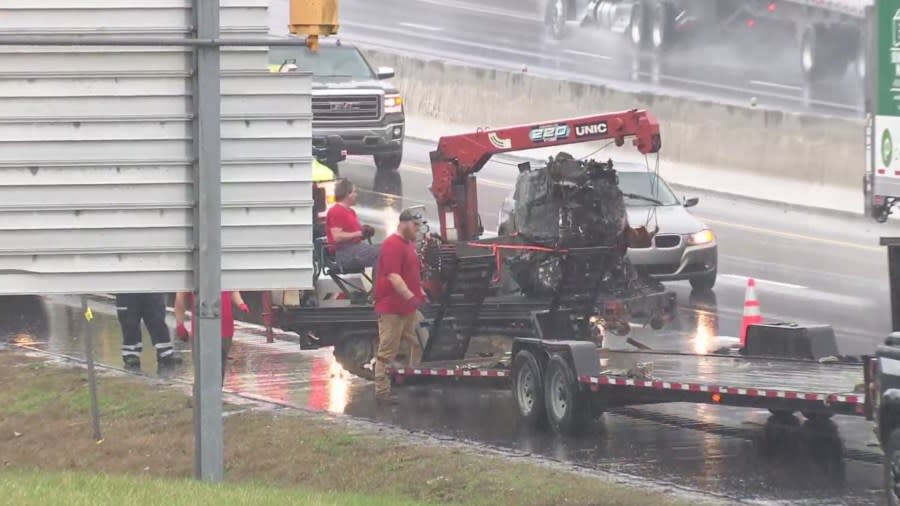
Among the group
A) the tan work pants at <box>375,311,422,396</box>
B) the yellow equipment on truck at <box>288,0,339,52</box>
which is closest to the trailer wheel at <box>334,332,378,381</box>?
the tan work pants at <box>375,311,422,396</box>

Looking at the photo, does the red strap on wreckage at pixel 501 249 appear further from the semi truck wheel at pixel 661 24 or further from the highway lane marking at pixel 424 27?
the highway lane marking at pixel 424 27

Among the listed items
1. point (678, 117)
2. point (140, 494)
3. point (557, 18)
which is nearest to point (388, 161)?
point (678, 117)

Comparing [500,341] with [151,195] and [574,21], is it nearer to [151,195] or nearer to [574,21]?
[151,195]

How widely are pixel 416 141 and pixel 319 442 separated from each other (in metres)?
21.4

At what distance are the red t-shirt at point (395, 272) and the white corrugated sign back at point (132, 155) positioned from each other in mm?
4627

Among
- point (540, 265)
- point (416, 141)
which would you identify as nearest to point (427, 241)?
point (540, 265)

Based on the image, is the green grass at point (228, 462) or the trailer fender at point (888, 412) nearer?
the green grass at point (228, 462)

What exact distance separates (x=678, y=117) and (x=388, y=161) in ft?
16.1

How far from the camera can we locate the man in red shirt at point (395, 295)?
1669 centimetres

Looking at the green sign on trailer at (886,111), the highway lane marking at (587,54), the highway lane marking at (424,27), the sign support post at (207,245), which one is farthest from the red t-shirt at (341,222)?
the highway lane marking at (424,27)

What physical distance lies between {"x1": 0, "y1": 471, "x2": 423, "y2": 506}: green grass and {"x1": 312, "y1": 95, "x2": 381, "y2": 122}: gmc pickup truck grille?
18633mm

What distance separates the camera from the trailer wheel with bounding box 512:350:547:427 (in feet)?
50.8

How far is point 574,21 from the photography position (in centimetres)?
4872

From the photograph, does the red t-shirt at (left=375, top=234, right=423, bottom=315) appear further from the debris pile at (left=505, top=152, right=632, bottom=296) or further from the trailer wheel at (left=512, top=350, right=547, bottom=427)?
the debris pile at (left=505, top=152, right=632, bottom=296)
